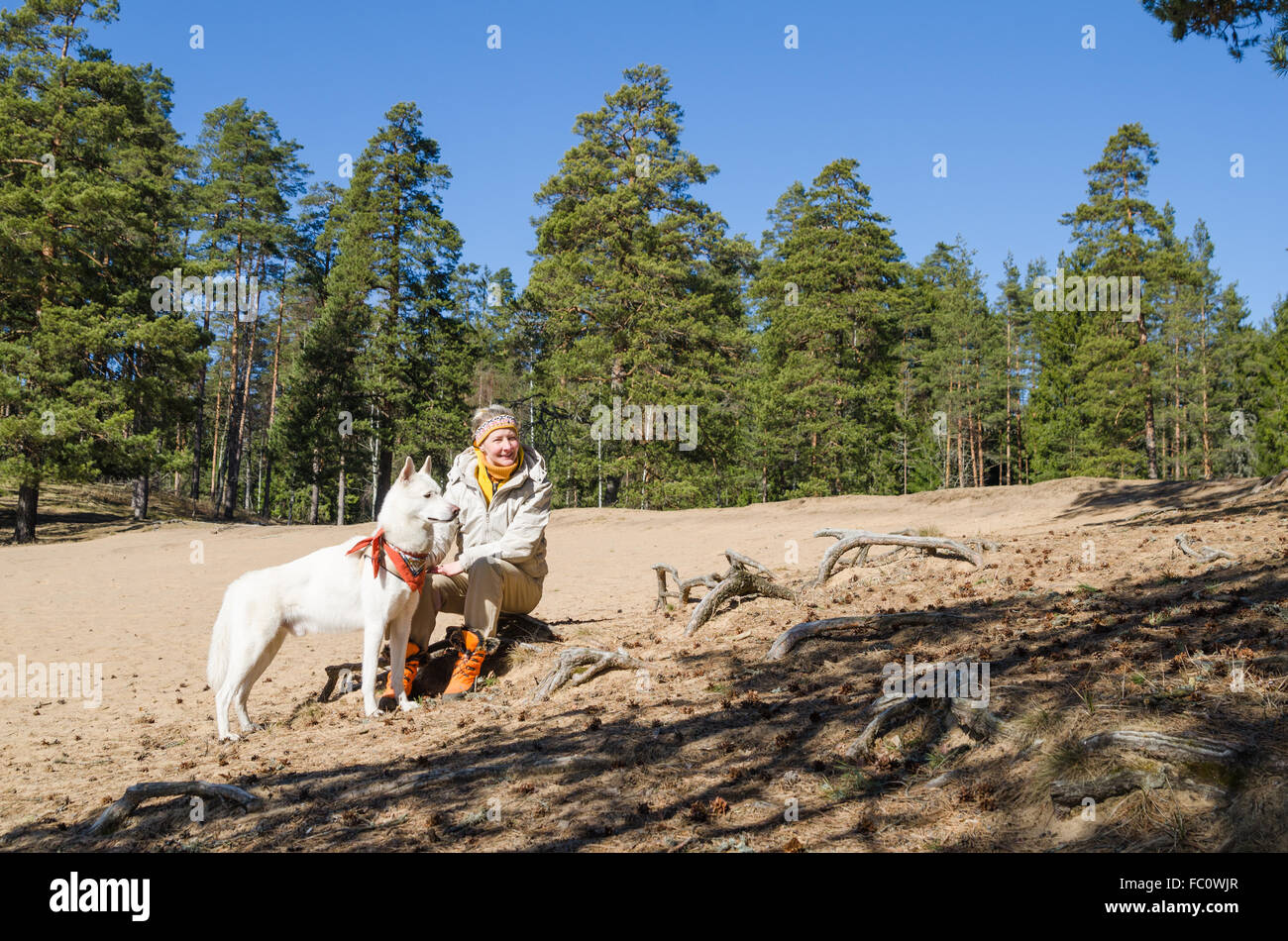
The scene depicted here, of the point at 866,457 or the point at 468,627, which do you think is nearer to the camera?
the point at 468,627

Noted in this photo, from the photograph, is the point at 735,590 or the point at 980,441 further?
the point at 980,441

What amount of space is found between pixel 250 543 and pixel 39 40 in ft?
57.6

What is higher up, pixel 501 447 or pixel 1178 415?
pixel 1178 415

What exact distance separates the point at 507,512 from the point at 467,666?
1.24m

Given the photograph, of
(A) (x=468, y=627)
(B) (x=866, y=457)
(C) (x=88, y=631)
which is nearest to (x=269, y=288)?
(B) (x=866, y=457)

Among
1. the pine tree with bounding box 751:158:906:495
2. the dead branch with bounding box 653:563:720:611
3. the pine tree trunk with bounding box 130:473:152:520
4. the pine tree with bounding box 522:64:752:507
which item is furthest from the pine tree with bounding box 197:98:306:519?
the dead branch with bounding box 653:563:720:611

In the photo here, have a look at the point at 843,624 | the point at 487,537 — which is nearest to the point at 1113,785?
the point at 843,624

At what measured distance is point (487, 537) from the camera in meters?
6.36

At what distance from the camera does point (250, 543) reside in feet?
69.9

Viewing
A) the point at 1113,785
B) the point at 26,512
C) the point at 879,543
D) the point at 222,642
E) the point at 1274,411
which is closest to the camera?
the point at 1113,785

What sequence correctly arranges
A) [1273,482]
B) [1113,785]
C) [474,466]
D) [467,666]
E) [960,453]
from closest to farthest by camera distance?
[1113,785] < [467,666] < [474,466] < [1273,482] < [960,453]

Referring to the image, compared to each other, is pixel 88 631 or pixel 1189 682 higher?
pixel 1189 682

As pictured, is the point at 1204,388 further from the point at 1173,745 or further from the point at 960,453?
the point at 1173,745
